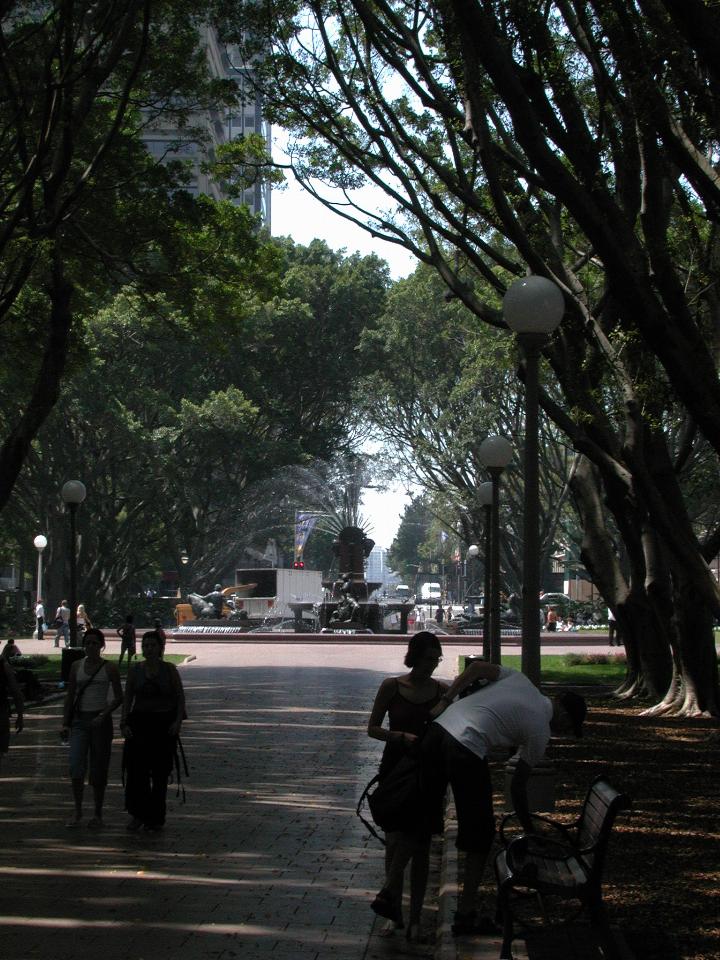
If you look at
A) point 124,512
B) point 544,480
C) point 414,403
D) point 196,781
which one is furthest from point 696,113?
point 124,512

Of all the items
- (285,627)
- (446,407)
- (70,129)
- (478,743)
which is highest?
(446,407)

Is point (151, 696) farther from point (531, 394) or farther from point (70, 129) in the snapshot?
point (70, 129)

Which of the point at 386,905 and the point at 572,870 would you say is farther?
the point at 386,905

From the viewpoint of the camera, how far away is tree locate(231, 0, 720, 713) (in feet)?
36.8

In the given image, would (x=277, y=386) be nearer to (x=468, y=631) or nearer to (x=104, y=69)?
(x=468, y=631)

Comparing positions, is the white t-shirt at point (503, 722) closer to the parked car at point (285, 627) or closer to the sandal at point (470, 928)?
the sandal at point (470, 928)

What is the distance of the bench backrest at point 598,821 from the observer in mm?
6273

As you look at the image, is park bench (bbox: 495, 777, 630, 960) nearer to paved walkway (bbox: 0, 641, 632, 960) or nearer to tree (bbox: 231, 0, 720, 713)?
paved walkway (bbox: 0, 641, 632, 960)

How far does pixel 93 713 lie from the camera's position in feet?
36.3

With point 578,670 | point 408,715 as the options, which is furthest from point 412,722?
point 578,670

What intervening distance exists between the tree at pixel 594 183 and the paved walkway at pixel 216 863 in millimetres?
4385

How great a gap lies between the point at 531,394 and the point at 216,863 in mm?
4153

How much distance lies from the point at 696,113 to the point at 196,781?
7.88 meters

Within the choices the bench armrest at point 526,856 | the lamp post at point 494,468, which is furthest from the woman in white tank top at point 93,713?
the lamp post at point 494,468
